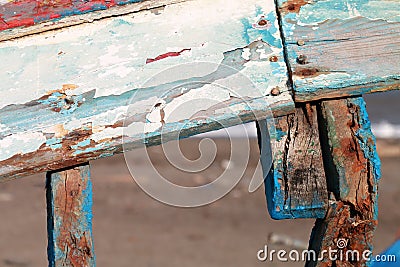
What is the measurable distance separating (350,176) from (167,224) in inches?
128

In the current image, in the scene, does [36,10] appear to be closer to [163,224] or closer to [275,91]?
[275,91]

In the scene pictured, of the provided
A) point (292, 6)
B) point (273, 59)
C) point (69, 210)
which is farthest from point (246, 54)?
point (69, 210)

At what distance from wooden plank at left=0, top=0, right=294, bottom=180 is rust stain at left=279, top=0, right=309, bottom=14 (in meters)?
0.03

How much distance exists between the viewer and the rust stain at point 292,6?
5.16ft

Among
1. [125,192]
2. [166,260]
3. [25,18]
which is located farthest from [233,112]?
[125,192]

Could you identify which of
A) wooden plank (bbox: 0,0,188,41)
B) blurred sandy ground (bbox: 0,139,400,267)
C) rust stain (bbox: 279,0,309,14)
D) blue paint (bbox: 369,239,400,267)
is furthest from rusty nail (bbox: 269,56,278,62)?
blurred sandy ground (bbox: 0,139,400,267)

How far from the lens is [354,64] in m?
1.52

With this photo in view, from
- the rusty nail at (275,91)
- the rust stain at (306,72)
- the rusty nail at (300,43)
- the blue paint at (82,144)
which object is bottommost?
the blue paint at (82,144)

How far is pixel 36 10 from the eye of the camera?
1562 millimetres

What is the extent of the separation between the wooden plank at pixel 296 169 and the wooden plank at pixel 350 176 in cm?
3

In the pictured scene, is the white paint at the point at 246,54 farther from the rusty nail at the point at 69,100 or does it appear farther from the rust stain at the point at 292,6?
the rusty nail at the point at 69,100

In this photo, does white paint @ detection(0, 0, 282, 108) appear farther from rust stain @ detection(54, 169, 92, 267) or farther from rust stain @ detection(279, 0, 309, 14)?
rust stain @ detection(54, 169, 92, 267)

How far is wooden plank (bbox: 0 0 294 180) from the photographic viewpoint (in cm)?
150

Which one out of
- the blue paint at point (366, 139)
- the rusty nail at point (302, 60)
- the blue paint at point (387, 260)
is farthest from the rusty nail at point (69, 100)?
the blue paint at point (387, 260)
